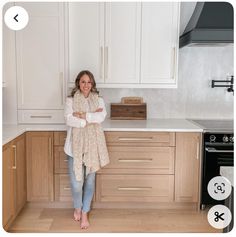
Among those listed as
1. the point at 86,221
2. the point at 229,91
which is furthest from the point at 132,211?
the point at 229,91

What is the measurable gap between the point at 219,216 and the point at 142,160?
111 cm

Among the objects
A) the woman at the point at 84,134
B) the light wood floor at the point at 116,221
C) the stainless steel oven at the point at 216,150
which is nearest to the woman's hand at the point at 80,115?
the woman at the point at 84,134

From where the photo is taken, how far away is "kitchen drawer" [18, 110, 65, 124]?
303 centimetres

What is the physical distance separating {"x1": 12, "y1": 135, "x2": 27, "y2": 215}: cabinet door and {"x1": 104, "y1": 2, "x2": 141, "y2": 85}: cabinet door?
2.93ft

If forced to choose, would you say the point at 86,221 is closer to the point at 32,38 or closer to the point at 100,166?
the point at 100,166

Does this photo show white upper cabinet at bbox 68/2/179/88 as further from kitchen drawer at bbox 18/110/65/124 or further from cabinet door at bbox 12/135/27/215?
cabinet door at bbox 12/135/27/215

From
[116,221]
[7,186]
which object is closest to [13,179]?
[7,186]

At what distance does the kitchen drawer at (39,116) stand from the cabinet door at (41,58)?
4cm

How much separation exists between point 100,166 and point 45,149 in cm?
47

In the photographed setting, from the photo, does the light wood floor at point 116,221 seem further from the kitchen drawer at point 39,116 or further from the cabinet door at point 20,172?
the kitchen drawer at point 39,116

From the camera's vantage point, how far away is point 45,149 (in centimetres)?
286

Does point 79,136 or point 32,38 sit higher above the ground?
point 32,38

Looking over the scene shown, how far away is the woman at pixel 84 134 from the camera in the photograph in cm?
260

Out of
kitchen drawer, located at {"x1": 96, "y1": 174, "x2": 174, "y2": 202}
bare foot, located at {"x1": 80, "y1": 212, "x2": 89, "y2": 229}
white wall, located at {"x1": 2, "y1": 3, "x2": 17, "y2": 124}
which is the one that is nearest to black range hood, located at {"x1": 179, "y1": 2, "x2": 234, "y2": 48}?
kitchen drawer, located at {"x1": 96, "y1": 174, "x2": 174, "y2": 202}
